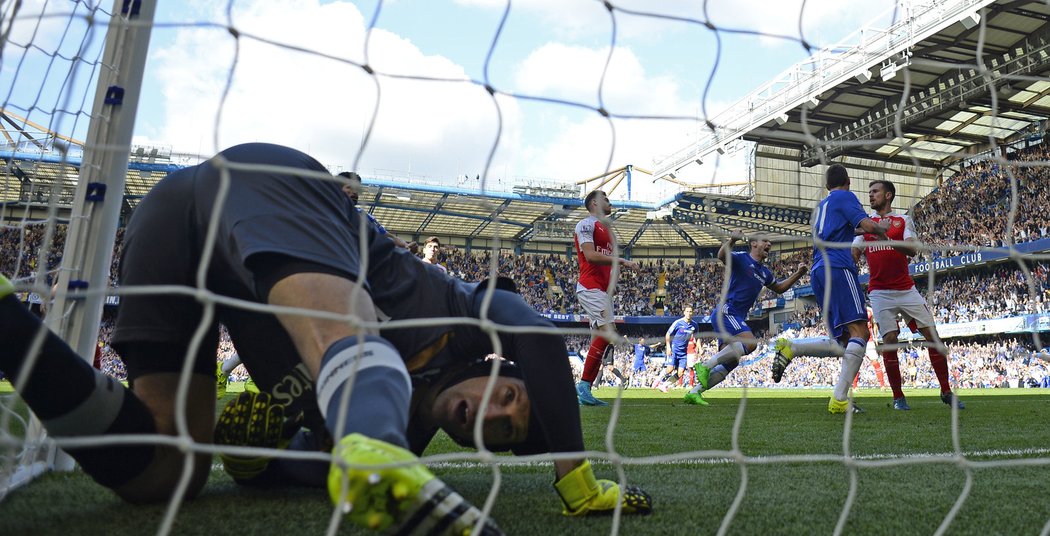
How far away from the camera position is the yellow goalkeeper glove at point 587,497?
1721 mm

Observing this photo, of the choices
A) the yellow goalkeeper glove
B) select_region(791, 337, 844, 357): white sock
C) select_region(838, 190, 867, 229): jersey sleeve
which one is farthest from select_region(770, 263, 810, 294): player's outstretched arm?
the yellow goalkeeper glove

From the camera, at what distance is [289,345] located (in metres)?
1.78

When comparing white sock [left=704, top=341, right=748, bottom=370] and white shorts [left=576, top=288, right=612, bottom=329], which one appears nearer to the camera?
white sock [left=704, top=341, right=748, bottom=370]

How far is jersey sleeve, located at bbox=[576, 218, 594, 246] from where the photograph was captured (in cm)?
599

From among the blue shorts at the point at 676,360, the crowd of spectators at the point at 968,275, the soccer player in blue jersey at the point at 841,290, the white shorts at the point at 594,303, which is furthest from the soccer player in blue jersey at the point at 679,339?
the soccer player in blue jersey at the point at 841,290

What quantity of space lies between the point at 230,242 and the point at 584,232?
475 centimetres

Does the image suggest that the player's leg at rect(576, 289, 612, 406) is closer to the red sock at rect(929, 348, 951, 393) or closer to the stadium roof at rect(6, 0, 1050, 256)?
the stadium roof at rect(6, 0, 1050, 256)

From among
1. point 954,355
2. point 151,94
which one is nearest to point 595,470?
point 151,94

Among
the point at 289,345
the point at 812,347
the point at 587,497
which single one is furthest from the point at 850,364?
the point at 289,345

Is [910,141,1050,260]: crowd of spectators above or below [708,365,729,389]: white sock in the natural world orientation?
above

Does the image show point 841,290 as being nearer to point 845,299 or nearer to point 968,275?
point 845,299

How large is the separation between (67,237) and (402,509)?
189 cm

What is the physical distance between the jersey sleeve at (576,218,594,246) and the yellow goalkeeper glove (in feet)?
13.9

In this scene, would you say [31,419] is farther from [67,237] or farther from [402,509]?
[402,509]
